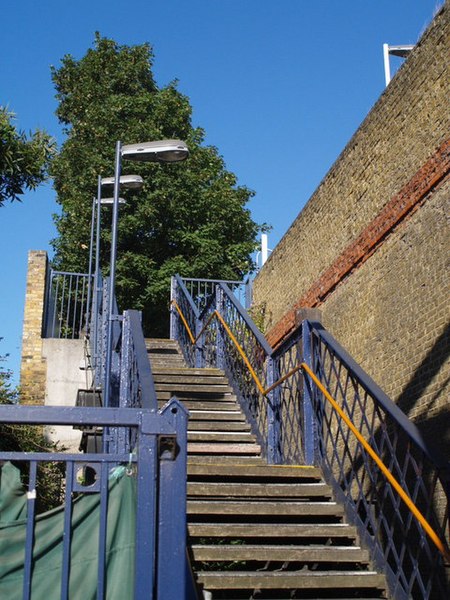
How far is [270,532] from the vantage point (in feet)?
20.5

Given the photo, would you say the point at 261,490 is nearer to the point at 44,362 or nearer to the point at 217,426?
the point at 217,426

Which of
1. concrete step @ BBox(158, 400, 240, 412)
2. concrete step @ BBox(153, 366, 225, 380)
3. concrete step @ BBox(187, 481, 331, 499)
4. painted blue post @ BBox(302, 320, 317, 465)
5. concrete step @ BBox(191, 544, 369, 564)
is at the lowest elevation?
concrete step @ BBox(191, 544, 369, 564)

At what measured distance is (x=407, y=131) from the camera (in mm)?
11883

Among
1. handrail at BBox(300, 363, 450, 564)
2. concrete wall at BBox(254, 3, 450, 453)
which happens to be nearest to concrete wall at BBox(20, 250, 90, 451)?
concrete wall at BBox(254, 3, 450, 453)

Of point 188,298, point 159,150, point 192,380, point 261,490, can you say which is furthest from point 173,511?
point 188,298

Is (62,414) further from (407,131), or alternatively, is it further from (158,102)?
(158,102)

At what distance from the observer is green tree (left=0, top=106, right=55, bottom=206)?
8.41 meters

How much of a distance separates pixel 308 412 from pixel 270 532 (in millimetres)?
1576

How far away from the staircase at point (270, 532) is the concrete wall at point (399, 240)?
3.27 m

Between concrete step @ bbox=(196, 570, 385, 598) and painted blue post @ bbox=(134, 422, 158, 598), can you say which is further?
concrete step @ bbox=(196, 570, 385, 598)

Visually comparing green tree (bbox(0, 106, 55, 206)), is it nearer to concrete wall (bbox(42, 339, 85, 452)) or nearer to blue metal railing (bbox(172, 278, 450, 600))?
blue metal railing (bbox(172, 278, 450, 600))

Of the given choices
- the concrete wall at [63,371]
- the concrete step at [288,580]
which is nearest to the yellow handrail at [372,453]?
the concrete step at [288,580]

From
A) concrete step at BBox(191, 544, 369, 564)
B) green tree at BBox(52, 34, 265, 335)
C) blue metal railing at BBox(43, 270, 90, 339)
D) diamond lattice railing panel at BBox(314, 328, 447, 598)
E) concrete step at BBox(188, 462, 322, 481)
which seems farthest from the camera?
green tree at BBox(52, 34, 265, 335)

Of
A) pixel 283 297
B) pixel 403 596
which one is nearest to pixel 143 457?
pixel 403 596
